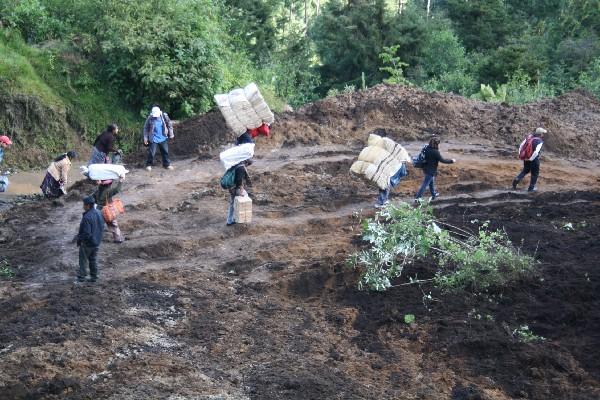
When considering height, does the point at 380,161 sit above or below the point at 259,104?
below

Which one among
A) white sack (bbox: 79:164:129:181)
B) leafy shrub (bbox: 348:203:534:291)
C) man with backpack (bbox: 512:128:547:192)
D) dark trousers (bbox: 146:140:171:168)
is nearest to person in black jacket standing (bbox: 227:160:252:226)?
white sack (bbox: 79:164:129:181)

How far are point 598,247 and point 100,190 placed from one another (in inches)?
300

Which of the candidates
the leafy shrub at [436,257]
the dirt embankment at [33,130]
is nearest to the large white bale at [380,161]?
the leafy shrub at [436,257]

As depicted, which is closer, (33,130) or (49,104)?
(33,130)

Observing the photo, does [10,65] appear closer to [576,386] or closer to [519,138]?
[519,138]

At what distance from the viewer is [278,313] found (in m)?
9.64

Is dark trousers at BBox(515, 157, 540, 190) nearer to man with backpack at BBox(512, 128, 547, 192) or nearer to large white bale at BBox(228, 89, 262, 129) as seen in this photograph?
man with backpack at BBox(512, 128, 547, 192)

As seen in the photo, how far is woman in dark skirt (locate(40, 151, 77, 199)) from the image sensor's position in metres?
14.6

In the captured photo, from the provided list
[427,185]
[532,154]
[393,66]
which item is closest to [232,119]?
[427,185]

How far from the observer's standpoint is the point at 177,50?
19.5m

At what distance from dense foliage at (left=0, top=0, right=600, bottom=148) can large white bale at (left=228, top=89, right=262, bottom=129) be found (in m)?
6.69

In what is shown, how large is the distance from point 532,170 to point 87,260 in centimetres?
903

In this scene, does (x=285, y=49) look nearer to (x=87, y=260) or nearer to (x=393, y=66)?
(x=393, y=66)

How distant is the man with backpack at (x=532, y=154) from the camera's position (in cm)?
1465
